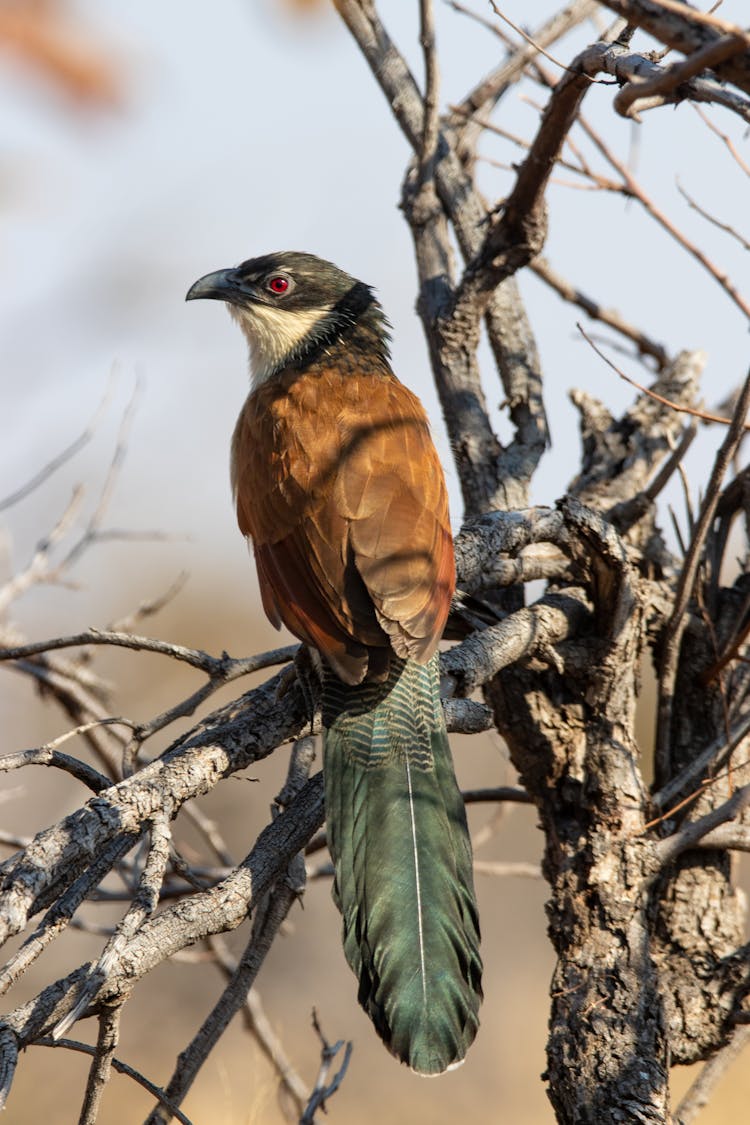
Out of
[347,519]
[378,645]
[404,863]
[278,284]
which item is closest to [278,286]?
[278,284]

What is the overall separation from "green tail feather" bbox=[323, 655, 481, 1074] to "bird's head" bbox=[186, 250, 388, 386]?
1.48m

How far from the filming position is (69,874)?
172 centimetres

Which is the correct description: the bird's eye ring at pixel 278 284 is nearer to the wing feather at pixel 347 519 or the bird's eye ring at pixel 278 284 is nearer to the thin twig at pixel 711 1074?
the wing feather at pixel 347 519

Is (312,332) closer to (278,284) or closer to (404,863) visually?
(278,284)

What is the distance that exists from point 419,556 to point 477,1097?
5274 mm

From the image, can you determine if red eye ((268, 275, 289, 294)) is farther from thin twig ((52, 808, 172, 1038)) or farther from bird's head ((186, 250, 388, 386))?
thin twig ((52, 808, 172, 1038))

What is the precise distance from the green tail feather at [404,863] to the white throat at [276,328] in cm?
148

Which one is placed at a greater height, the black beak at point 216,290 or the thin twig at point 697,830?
the black beak at point 216,290

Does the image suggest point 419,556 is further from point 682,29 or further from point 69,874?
point 682,29

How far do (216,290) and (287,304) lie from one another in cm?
26

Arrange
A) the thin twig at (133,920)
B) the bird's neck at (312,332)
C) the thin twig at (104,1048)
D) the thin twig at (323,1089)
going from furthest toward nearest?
the bird's neck at (312,332) < the thin twig at (323,1089) < the thin twig at (104,1048) < the thin twig at (133,920)

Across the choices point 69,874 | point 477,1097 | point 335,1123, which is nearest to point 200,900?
point 69,874

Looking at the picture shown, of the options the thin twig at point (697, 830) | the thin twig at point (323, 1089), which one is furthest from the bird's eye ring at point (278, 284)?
the thin twig at point (323, 1089)

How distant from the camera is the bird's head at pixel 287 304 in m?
3.62
